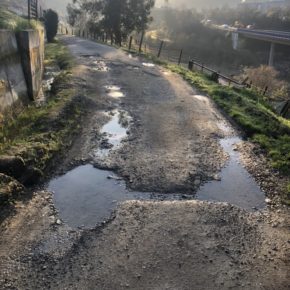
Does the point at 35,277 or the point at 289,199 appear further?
the point at 289,199

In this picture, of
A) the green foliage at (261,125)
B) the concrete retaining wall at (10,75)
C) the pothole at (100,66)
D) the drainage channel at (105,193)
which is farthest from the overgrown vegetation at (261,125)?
the concrete retaining wall at (10,75)

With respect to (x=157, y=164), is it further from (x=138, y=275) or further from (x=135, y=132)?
(x=138, y=275)

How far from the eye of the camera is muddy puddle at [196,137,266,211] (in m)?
8.02

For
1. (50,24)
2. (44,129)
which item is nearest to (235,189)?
(44,129)

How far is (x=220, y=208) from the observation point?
7645 mm

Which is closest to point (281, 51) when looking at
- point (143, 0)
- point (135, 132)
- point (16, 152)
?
point (143, 0)

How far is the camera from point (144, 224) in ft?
22.8

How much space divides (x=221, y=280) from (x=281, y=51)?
5696 cm

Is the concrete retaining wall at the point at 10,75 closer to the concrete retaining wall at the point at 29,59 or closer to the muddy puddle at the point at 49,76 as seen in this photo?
the concrete retaining wall at the point at 29,59

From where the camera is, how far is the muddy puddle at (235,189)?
26.3ft

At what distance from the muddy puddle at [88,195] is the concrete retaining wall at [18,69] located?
3.59 metres

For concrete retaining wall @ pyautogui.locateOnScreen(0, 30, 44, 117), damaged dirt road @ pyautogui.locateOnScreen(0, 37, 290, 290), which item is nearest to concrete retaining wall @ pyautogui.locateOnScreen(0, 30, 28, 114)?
concrete retaining wall @ pyautogui.locateOnScreen(0, 30, 44, 117)

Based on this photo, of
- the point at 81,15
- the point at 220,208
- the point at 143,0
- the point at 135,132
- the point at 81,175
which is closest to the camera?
the point at 220,208

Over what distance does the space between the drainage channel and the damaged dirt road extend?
22mm
